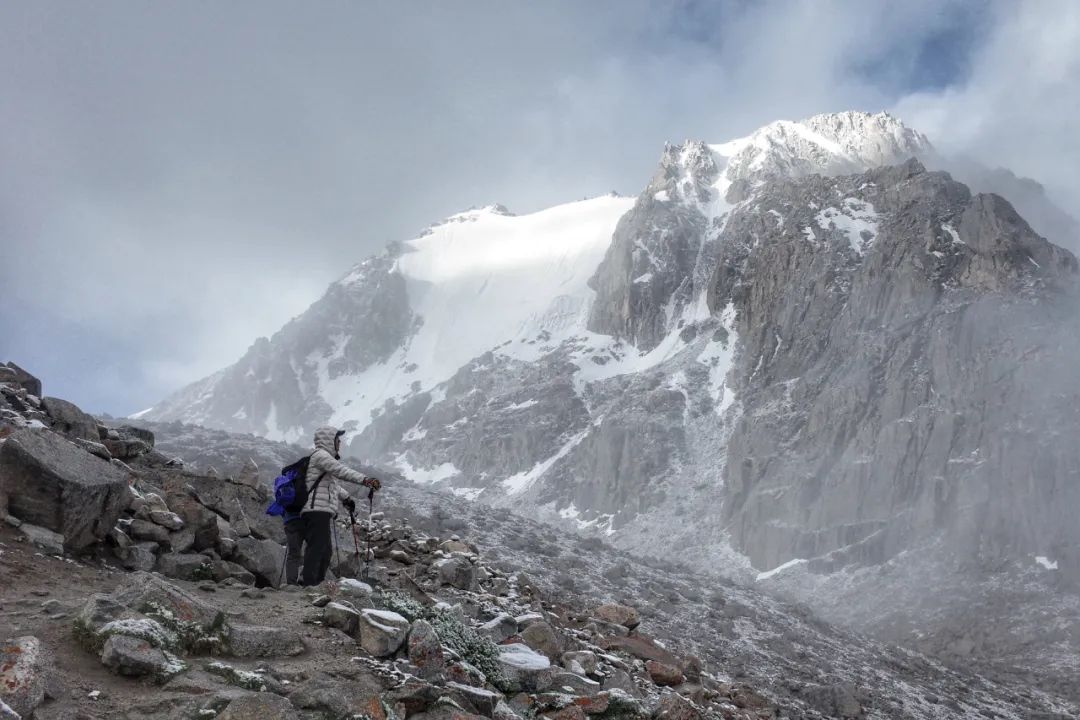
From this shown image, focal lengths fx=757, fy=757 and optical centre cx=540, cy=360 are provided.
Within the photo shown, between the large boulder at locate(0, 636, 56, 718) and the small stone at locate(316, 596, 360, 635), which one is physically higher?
the small stone at locate(316, 596, 360, 635)

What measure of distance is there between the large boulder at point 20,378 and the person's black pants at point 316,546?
21.7ft

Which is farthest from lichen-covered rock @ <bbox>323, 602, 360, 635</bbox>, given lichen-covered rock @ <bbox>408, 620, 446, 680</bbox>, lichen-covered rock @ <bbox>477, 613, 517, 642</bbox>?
lichen-covered rock @ <bbox>477, 613, 517, 642</bbox>

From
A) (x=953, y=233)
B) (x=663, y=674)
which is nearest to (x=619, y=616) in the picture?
(x=663, y=674)

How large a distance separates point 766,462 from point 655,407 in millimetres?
20291

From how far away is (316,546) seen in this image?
9297mm

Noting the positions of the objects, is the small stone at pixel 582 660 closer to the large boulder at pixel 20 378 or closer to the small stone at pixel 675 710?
the small stone at pixel 675 710

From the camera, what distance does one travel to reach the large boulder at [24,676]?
4.45 m

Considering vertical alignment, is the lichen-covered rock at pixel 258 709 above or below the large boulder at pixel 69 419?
below

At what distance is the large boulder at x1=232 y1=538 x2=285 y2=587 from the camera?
9.84 meters

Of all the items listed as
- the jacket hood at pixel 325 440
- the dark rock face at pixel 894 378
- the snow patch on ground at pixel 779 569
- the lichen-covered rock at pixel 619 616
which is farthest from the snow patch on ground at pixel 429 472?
the jacket hood at pixel 325 440

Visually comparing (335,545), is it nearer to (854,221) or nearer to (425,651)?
(425,651)

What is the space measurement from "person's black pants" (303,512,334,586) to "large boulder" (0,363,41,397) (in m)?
6.60

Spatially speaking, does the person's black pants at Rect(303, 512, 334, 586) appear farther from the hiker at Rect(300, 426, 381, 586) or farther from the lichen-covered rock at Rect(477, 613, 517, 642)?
the lichen-covered rock at Rect(477, 613, 517, 642)

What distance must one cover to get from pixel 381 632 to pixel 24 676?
9.00 ft
